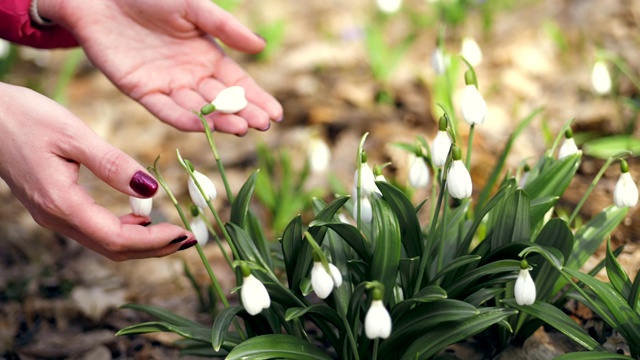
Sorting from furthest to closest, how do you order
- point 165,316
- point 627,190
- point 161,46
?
point 161,46, point 165,316, point 627,190

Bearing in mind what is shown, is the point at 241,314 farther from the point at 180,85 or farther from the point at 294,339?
the point at 180,85

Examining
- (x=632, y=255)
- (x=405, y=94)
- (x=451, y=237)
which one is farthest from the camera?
(x=405, y=94)

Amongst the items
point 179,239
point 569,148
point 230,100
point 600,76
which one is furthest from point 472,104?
point 600,76

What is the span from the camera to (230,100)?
210 centimetres

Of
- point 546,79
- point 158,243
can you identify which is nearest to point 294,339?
point 158,243

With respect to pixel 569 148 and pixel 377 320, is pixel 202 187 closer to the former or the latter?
pixel 377 320

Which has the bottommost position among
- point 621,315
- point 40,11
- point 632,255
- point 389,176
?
point 389,176

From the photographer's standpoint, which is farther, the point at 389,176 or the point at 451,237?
the point at 389,176

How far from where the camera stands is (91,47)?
2516 millimetres

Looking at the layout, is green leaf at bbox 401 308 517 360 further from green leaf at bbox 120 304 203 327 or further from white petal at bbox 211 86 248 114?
white petal at bbox 211 86 248 114

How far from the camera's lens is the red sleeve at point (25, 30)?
8.21 ft

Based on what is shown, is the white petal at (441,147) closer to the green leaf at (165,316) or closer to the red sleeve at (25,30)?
the green leaf at (165,316)

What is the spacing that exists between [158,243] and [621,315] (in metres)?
1.14

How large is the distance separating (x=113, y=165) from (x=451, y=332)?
906mm
